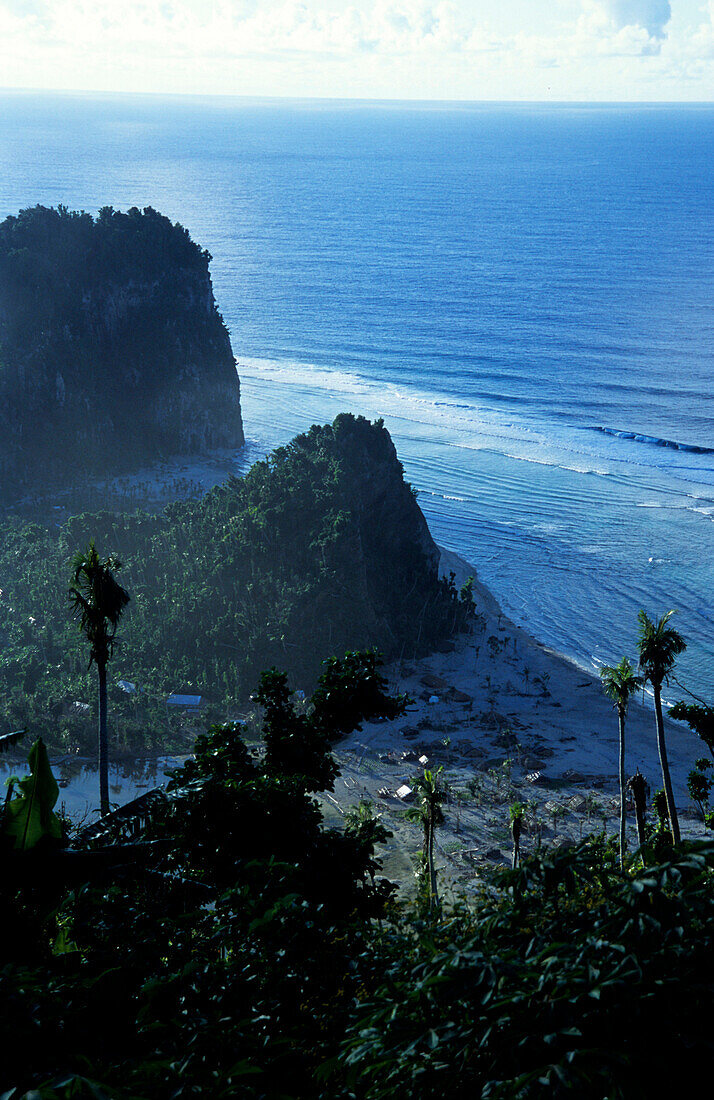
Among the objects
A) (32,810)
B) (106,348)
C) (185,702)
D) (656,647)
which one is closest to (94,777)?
(185,702)

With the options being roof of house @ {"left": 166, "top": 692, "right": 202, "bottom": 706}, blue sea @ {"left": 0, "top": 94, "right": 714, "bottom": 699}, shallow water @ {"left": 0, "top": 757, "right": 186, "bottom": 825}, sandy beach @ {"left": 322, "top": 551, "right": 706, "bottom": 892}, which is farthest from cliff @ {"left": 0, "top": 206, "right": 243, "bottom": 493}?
sandy beach @ {"left": 322, "top": 551, "right": 706, "bottom": 892}

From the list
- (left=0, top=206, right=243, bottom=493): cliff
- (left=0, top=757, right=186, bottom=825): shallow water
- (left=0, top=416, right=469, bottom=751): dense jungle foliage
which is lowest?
(left=0, top=757, right=186, bottom=825): shallow water

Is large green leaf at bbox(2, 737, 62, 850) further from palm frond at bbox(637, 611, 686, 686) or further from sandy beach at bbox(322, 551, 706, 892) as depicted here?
palm frond at bbox(637, 611, 686, 686)

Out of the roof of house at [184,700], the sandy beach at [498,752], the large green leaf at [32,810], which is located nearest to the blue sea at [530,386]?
the sandy beach at [498,752]

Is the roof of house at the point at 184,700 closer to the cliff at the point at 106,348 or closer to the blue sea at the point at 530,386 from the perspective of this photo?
the blue sea at the point at 530,386

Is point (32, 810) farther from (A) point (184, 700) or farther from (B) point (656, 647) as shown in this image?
(A) point (184, 700)

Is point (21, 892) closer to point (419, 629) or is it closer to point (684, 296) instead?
point (419, 629)
